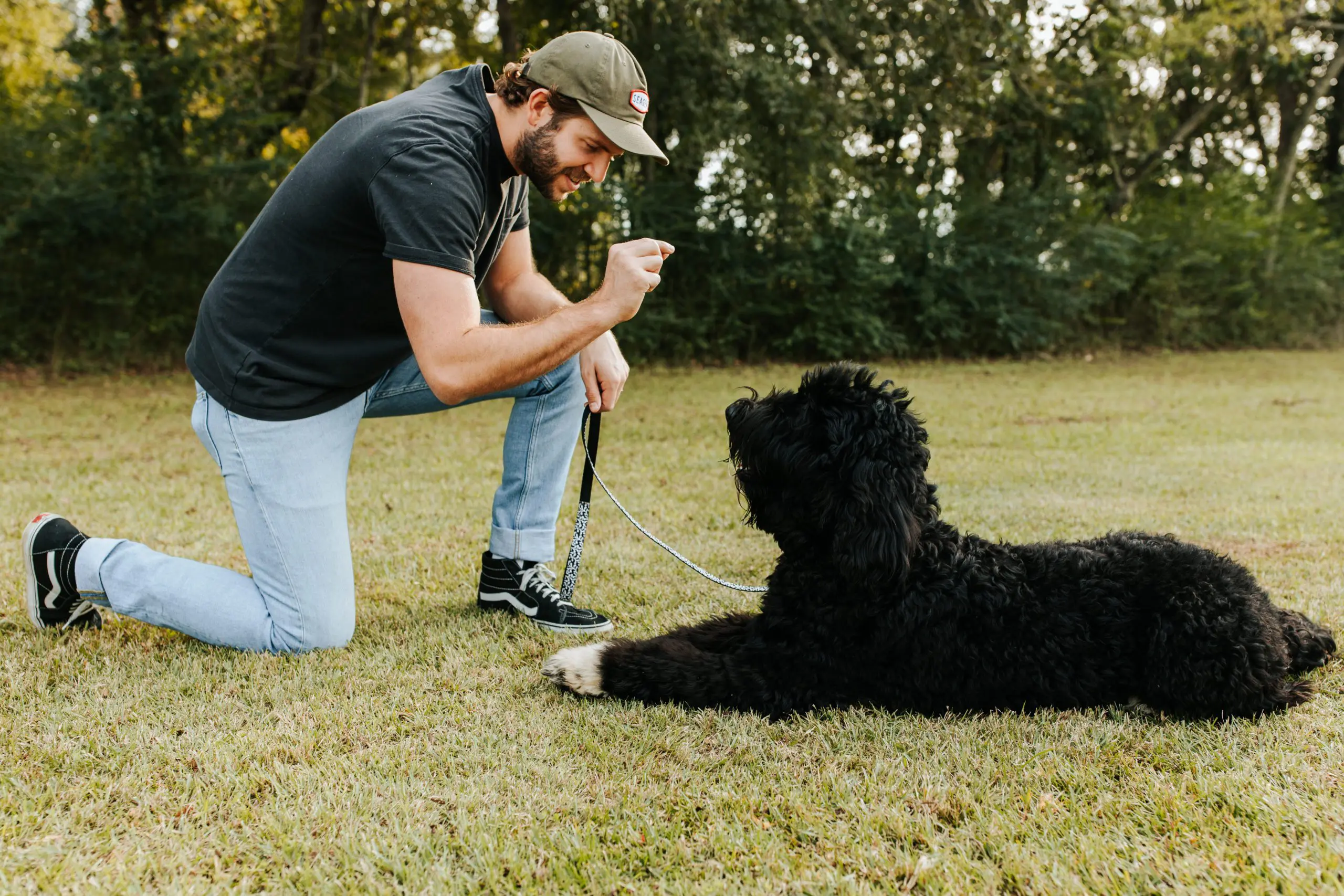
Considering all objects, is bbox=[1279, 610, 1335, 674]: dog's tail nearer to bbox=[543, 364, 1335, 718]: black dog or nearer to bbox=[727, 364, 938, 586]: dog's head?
bbox=[543, 364, 1335, 718]: black dog

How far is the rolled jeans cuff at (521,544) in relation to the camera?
3.86m

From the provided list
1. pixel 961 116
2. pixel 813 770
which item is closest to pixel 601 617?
pixel 813 770

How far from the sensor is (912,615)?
2848 mm

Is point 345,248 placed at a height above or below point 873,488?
above

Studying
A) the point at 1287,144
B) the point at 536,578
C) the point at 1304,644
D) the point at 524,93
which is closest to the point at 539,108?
the point at 524,93

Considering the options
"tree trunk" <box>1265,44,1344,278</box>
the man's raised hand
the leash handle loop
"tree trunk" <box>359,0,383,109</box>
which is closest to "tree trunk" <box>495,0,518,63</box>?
"tree trunk" <box>359,0,383,109</box>

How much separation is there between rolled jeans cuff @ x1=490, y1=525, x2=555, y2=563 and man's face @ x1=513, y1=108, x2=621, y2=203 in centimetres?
136

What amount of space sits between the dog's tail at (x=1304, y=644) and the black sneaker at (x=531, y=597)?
2328mm

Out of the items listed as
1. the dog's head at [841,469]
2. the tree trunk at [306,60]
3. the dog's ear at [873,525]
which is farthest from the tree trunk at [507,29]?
the dog's ear at [873,525]

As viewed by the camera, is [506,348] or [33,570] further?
[33,570]

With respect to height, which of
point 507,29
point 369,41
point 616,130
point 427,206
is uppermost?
point 507,29

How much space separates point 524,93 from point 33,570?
8.00ft

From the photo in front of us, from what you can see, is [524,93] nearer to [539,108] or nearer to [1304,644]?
[539,108]

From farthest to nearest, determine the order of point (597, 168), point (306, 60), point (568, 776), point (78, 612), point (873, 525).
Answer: point (306, 60), point (78, 612), point (597, 168), point (873, 525), point (568, 776)
